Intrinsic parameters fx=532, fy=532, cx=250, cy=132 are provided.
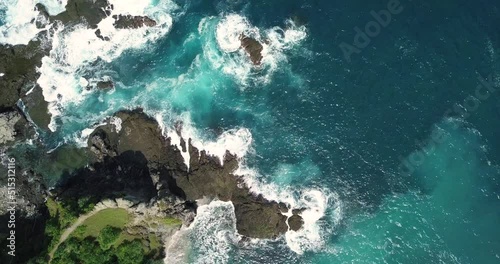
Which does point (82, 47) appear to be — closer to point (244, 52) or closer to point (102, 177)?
point (102, 177)

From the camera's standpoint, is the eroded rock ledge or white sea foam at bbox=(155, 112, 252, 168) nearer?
the eroded rock ledge

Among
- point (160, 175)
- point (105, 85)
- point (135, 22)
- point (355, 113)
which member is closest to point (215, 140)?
point (160, 175)

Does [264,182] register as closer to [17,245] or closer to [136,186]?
[136,186]

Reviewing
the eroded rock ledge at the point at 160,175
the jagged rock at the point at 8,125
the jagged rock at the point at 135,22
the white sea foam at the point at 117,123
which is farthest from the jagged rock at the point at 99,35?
the jagged rock at the point at 8,125

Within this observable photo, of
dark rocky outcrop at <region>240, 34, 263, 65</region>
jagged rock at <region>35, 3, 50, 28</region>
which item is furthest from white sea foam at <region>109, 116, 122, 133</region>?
dark rocky outcrop at <region>240, 34, 263, 65</region>

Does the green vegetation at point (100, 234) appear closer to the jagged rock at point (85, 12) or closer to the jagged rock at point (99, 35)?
the jagged rock at point (99, 35)

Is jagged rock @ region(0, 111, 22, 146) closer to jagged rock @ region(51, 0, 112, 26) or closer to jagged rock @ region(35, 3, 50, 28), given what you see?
jagged rock @ region(35, 3, 50, 28)
